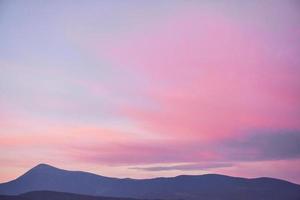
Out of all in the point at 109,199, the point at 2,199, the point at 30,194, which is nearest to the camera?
the point at 2,199

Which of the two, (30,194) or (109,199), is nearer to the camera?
(30,194)

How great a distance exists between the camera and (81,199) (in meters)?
169

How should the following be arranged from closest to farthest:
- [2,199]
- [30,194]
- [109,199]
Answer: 1. [2,199]
2. [30,194]
3. [109,199]

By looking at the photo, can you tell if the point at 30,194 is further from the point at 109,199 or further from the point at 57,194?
the point at 109,199

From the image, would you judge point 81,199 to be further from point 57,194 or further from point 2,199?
point 2,199

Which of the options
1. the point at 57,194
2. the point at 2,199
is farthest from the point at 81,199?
the point at 2,199

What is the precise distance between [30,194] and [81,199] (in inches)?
716

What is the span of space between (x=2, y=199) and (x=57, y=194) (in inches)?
2066

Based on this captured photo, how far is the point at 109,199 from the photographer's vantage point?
579ft

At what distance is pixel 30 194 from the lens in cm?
16575

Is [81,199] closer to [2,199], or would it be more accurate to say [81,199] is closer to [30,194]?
[30,194]

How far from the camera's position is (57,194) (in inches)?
6860

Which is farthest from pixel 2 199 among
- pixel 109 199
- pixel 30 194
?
pixel 109 199

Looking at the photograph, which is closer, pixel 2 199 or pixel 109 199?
pixel 2 199
